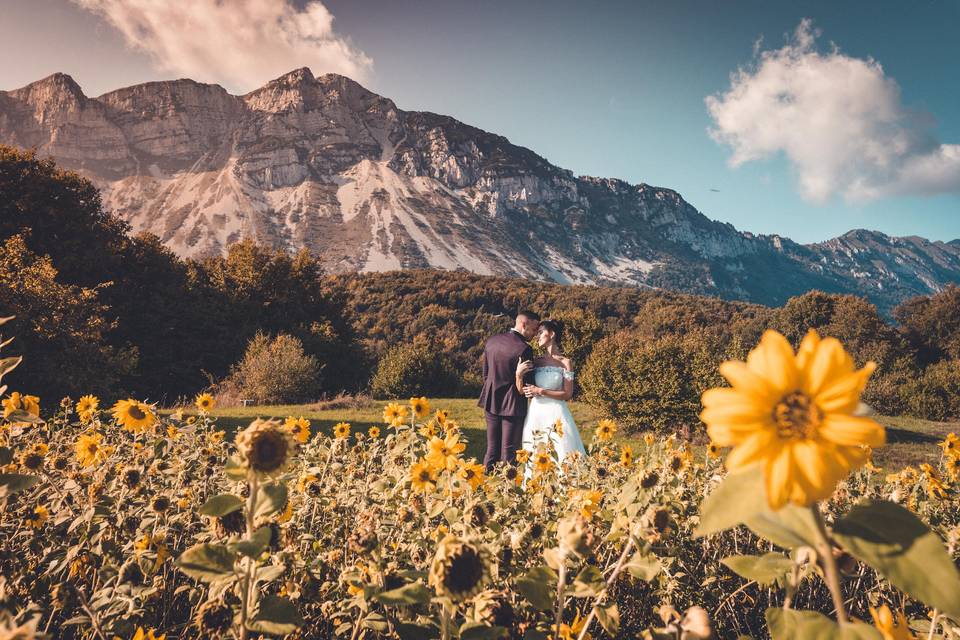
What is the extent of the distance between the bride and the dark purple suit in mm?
162

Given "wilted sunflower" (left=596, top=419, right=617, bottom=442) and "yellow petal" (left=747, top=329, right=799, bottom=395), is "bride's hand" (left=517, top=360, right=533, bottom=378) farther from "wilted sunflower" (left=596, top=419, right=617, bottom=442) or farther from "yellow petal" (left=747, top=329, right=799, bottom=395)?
"yellow petal" (left=747, top=329, right=799, bottom=395)

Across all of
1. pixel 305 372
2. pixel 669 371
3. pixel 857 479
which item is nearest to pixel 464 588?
pixel 857 479

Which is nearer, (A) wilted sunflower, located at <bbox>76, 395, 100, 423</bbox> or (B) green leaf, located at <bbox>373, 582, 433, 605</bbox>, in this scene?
(B) green leaf, located at <bbox>373, 582, 433, 605</bbox>

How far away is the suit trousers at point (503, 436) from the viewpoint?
5849mm

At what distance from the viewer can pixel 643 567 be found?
1.16 metres

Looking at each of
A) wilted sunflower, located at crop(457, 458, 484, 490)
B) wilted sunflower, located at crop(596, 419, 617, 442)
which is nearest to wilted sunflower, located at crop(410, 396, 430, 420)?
wilted sunflower, located at crop(457, 458, 484, 490)

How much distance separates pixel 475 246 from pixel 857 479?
165427mm

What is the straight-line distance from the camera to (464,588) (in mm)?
1064

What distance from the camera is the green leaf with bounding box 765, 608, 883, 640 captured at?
70cm

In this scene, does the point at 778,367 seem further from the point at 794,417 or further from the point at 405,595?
the point at 405,595

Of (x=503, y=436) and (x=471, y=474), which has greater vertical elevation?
(x=471, y=474)

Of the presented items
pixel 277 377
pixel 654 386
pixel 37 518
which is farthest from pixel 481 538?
pixel 277 377

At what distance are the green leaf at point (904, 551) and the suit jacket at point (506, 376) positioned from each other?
206 inches

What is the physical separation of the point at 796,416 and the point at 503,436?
541 cm
